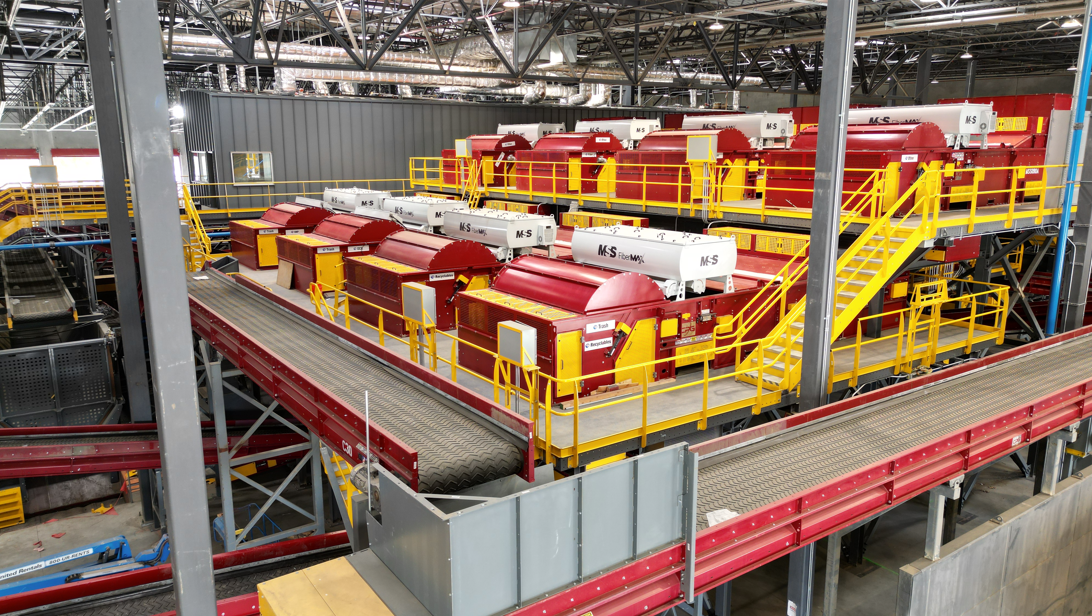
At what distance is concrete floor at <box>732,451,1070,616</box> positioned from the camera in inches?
510

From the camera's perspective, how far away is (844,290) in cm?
1224

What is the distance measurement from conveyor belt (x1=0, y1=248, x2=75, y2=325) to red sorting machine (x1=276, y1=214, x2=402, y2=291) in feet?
19.9

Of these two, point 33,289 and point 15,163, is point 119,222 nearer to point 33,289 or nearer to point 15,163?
point 33,289

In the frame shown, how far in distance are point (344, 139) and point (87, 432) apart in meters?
18.7

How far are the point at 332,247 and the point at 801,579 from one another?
44.1 feet

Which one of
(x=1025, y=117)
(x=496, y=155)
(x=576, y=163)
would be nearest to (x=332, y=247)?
(x=576, y=163)

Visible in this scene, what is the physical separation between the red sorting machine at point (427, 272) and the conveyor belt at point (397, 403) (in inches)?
77.7

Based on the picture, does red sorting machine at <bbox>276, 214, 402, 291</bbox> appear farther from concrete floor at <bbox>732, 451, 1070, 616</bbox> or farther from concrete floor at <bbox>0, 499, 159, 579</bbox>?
concrete floor at <bbox>732, 451, 1070, 616</bbox>

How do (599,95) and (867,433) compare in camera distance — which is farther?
(599,95)

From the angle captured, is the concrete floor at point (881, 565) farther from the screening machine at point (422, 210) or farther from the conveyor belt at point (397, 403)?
the screening machine at point (422, 210)

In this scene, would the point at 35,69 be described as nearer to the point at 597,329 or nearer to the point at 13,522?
the point at 13,522

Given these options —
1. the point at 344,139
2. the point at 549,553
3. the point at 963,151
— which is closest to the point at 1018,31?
the point at 963,151

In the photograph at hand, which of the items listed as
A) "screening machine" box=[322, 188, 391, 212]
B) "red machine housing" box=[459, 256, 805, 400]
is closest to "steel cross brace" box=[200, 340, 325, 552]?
"red machine housing" box=[459, 256, 805, 400]

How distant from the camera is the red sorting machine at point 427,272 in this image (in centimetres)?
1462
